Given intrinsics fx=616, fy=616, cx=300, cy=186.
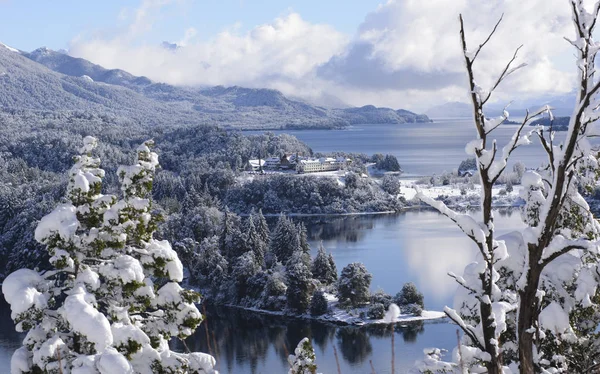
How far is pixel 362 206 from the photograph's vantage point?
4841 cm

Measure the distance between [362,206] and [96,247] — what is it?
44062mm

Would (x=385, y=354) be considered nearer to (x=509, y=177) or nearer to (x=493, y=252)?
(x=493, y=252)

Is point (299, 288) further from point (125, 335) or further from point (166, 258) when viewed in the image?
point (125, 335)

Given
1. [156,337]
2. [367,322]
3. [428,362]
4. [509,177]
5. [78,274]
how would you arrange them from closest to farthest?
[428,362] < [78,274] < [156,337] < [367,322] < [509,177]

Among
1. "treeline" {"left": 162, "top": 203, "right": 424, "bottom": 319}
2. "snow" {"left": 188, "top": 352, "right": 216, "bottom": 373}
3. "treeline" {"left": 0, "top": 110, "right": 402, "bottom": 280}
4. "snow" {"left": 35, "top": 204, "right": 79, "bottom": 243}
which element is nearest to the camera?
"snow" {"left": 35, "top": 204, "right": 79, "bottom": 243}

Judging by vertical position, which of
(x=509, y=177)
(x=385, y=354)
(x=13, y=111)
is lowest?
(x=385, y=354)

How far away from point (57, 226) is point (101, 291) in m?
0.60

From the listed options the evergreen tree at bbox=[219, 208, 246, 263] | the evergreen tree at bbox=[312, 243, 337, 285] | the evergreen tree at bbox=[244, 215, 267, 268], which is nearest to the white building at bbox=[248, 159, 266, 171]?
the evergreen tree at bbox=[219, 208, 246, 263]

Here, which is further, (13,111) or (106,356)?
(13,111)

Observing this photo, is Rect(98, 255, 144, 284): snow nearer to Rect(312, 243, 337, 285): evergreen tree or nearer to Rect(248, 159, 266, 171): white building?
Rect(312, 243, 337, 285): evergreen tree

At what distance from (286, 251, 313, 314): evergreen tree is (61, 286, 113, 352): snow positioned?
2059 cm

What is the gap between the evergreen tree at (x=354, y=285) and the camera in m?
23.8

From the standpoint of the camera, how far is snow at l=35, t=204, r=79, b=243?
4637 mm

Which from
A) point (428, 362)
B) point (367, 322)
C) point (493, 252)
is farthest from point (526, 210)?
point (367, 322)
